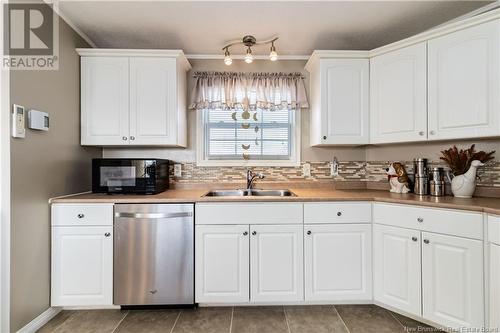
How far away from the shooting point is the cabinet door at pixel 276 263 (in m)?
1.89

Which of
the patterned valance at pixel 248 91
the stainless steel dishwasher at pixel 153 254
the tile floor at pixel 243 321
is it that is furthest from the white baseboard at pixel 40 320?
the patterned valance at pixel 248 91

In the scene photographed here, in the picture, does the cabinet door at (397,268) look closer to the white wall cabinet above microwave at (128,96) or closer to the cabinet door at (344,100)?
the cabinet door at (344,100)

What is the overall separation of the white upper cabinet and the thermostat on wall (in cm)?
212

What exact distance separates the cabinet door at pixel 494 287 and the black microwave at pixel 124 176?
230 cm

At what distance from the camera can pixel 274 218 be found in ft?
6.23

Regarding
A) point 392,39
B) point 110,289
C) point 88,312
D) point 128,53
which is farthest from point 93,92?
point 392,39

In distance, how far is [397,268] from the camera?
5.91 ft

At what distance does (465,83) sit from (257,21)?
158 centimetres

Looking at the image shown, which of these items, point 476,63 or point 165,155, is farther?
point 165,155

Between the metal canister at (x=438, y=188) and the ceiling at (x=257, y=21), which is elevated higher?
the ceiling at (x=257, y=21)

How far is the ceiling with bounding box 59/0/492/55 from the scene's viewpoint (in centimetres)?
184

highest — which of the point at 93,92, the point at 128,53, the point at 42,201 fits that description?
the point at 128,53

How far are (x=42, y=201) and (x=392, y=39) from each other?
3.15 metres

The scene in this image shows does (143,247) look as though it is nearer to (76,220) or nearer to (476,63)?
(76,220)
